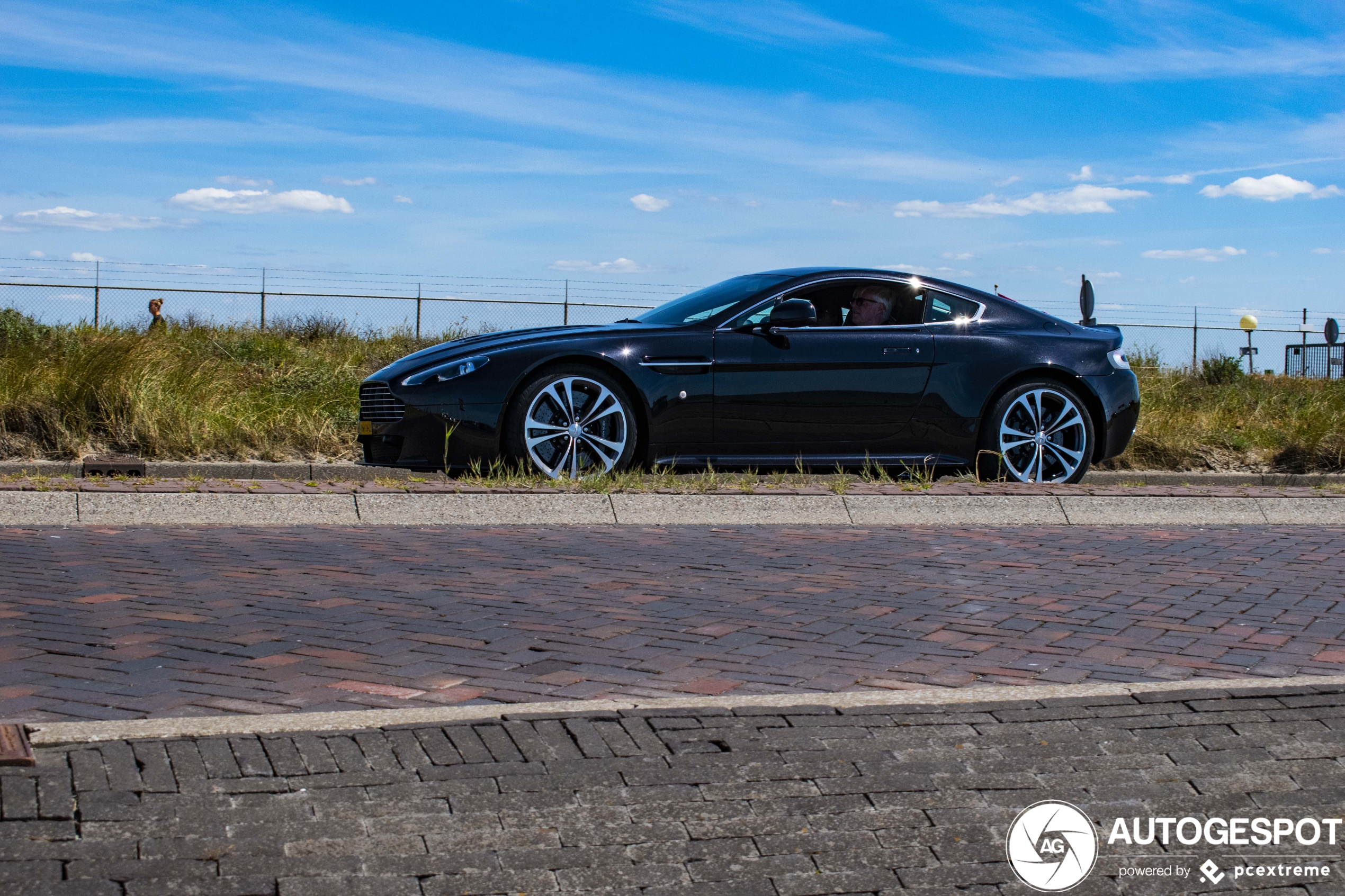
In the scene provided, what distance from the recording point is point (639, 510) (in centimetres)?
767

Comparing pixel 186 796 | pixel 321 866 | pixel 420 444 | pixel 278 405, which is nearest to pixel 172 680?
pixel 186 796

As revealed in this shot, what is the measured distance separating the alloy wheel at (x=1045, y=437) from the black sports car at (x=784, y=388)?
1 cm

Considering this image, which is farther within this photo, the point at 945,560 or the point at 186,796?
the point at 945,560

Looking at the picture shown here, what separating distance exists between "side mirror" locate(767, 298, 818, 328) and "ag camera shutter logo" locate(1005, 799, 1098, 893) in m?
5.91

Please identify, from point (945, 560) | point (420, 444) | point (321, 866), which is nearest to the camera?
point (321, 866)

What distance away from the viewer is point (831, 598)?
5.51 meters

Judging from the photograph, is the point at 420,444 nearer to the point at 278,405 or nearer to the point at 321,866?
the point at 278,405

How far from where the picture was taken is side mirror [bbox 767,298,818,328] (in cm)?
871

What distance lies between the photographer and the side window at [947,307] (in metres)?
9.51

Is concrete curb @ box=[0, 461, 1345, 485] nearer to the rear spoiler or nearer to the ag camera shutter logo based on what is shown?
the rear spoiler

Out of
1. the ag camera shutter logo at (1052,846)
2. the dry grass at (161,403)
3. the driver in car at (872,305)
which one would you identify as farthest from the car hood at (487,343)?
the ag camera shutter logo at (1052,846)

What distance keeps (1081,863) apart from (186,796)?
189 centimetres

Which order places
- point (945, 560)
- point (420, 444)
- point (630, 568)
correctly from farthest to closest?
point (420, 444) → point (945, 560) → point (630, 568)

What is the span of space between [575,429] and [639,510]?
1.10 meters
